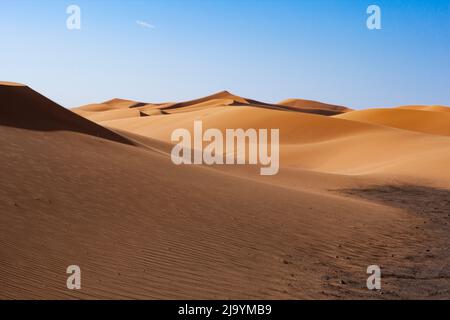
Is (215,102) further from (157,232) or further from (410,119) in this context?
(157,232)

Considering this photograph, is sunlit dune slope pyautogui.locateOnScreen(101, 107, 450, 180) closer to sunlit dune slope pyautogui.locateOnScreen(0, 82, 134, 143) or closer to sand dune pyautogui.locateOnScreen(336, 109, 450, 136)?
sunlit dune slope pyautogui.locateOnScreen(0, 82, 134, 143)

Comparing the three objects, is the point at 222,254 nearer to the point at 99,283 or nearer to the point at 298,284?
the point at 298,284

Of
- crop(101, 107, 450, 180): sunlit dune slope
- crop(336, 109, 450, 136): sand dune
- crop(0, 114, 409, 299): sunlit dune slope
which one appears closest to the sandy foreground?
crop(0, 114, 409, 299): sunlit dune slope

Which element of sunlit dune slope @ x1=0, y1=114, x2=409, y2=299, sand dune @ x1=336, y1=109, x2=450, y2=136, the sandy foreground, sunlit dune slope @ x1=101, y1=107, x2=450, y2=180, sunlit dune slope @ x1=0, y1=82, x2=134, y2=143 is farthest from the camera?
sand dune @ x1=336, y1=109, x2=450, y2=136

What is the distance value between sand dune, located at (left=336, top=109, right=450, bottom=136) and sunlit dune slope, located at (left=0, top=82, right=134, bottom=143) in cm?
5106

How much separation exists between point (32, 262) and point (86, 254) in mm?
853

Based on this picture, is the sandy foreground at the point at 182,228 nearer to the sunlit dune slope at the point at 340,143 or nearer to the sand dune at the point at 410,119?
the sunlit dune slope at the point at 340,143

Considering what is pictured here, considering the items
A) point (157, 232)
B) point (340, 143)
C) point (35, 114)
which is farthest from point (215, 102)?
point (157, 232)

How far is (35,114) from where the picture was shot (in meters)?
18.9

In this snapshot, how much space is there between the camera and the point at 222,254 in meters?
8.17

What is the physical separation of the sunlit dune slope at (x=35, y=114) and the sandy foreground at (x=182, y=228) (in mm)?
95

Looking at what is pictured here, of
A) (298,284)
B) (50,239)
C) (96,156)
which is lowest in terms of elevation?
(298,284)

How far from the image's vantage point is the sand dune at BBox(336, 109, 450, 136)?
63.9m
